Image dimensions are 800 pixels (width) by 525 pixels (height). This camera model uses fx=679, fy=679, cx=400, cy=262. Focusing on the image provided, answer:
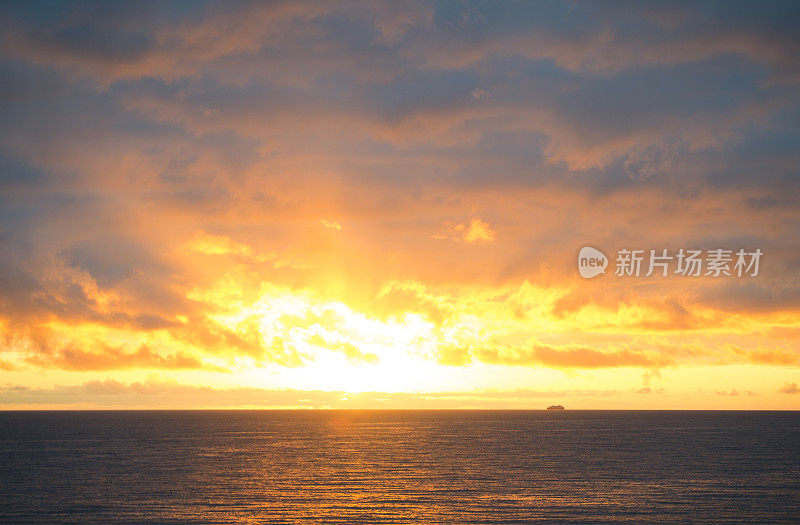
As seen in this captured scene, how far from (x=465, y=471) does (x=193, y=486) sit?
45.1m

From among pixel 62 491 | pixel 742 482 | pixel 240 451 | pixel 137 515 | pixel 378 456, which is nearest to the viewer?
pixel 137 515

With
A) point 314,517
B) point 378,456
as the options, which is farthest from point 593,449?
point 314,517

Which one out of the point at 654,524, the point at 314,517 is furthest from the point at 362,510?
the point at 654,524

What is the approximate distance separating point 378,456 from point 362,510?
2640 inches

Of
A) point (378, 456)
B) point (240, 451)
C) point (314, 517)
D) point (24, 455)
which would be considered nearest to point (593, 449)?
point (378, 456)

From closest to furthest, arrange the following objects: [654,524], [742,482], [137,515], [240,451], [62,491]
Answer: [654,524] < [137,515] < [62,491] < [742,482] < [240,451]

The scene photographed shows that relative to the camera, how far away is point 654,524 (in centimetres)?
7106

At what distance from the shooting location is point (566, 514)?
76562 millimetres

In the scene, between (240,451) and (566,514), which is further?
(240,451)

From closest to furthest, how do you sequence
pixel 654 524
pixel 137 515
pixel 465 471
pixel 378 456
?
pixel 654 524 < pixel 137 515 < pixel 465 471 < pixel 378 456

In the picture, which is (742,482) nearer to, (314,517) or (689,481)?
(689,481)

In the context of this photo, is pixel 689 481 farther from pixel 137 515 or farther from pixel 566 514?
pixel 137 515

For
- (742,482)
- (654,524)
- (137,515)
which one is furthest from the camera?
(742,482)

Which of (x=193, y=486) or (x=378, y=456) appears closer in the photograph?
(x=193, y=486)
